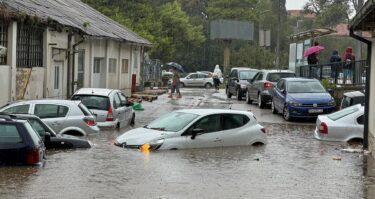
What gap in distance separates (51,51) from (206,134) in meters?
11.1

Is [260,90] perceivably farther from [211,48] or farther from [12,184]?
[211,48]

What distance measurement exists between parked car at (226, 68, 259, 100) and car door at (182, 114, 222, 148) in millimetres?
21332

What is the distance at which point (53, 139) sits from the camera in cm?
1673

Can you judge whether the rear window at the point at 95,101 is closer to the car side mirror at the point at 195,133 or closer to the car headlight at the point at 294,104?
the car side mirror at the point at 195,133

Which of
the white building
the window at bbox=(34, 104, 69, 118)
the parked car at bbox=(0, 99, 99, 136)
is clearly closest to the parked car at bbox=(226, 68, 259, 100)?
the white building

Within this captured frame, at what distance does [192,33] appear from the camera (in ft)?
239

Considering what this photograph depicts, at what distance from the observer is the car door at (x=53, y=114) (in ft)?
61.5

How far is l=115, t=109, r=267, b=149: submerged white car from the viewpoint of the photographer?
1772cm

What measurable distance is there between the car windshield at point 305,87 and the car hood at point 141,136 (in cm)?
1192

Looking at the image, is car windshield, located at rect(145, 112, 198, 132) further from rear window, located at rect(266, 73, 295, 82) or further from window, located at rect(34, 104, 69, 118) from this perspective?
rear window, located at rect(266, 73, 295, 82)

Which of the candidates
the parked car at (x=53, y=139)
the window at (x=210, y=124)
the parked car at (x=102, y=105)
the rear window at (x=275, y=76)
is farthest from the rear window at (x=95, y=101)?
the rear window at (x=275, y=76)

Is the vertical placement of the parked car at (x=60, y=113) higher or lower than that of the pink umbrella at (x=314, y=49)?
lower

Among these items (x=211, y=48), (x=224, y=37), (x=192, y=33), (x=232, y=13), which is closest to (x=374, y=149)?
(x=224, y=37)

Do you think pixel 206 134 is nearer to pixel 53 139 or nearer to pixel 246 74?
pixel 53 139
